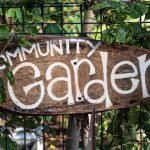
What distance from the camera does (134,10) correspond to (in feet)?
8.68

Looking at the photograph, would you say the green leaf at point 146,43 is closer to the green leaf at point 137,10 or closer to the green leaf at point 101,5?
the green leaf at point 137,10

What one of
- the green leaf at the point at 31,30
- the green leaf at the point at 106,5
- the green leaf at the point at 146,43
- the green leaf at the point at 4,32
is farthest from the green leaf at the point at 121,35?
the green leaf at the point at 4,32

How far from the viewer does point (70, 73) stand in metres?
2.71

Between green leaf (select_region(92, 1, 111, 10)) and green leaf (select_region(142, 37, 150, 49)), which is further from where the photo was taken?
green leaf (select_region(142, 37, 150, 49))

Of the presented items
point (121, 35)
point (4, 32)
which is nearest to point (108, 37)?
point (121, 35)

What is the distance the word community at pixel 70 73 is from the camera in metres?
2.67

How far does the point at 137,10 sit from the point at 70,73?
451 mm

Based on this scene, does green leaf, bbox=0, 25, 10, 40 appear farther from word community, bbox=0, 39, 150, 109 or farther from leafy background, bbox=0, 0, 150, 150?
word community, bbox=0, 39, 150, 109

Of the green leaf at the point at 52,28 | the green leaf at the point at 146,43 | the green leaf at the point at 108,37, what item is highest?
the green leaf at the point at 108,37

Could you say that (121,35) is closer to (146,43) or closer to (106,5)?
(106,5)

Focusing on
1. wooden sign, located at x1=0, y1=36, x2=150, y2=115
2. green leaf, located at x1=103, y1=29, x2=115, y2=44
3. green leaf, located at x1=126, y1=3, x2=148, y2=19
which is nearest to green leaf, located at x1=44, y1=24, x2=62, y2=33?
wooden sign, located at x1=0, y1=36, x2=150, y2=115

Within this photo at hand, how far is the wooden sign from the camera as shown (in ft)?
8.79

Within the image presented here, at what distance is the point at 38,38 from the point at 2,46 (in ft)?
0.59

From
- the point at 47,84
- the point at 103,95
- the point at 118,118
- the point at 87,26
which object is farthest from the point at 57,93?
the point at 87,26
